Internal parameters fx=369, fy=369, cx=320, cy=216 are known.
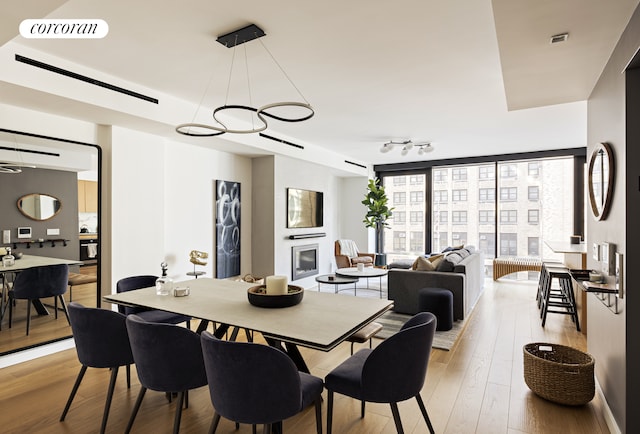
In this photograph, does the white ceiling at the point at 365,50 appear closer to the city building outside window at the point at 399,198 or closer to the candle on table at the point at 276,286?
the candle on table at the point at 276,286

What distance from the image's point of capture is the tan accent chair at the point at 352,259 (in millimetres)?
7293

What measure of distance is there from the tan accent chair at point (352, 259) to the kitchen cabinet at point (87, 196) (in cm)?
457

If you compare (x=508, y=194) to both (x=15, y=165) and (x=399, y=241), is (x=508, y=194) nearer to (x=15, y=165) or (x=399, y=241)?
(x=399, y=241)

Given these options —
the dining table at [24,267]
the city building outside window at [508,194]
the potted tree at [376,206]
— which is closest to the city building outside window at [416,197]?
the potted tree at [376,206]

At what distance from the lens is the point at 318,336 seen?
5.61ft

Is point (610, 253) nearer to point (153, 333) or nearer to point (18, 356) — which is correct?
point (153, 333)

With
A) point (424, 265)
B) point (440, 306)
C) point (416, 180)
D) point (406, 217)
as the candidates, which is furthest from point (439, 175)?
point (440, 306)

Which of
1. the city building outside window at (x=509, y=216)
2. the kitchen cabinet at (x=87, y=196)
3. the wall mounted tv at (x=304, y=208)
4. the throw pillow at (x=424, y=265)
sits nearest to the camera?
the kitchen cabinet at (x=87, y=196)

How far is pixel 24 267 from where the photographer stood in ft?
11.0

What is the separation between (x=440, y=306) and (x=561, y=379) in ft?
5.43

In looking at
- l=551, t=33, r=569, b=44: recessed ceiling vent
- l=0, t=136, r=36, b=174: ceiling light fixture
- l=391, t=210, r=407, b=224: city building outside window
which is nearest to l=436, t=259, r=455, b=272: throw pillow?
l=551, t=33, r=569, b=44: recessed ceiling vent

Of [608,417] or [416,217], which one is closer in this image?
[608,417]

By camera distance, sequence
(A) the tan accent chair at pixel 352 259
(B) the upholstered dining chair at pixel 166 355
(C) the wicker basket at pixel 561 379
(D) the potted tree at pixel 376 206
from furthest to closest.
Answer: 1. (D) the potted tree at pixel 376 206
2. (A) the tan accent chair at pixel 352 259
3. (C) the wicker basket at pixel 561 379
4. (B) the upholstered dining chair at pixel 166 355

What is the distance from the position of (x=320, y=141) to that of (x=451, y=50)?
11.8ft
